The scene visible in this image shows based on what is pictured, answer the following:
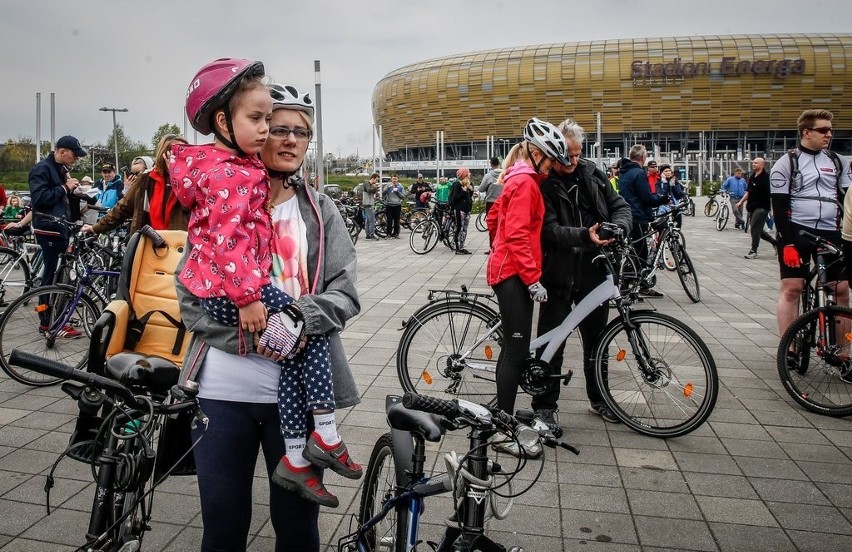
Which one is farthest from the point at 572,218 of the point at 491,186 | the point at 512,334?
the point at 491,186

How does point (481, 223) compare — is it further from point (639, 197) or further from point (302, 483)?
point (302, 483)

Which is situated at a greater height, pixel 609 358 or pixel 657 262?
pixel 657 262

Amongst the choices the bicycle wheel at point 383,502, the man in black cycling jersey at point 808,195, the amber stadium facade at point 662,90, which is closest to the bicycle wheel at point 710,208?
the man in black cycling jersey at point 808,195

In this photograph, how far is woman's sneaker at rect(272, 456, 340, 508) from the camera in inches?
86.0

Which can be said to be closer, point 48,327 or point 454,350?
point 454,350

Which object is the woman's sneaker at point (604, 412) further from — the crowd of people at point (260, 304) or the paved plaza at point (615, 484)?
the crowd of people at point (260, 304)

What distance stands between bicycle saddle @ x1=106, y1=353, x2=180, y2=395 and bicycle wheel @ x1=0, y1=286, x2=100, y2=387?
13.4ft

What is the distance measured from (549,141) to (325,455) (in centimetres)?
267

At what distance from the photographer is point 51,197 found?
7.67 meters

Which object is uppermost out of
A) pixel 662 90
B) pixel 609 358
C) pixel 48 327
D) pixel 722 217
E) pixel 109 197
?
pixel 662 90

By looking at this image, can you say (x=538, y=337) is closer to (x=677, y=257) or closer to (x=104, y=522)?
(x=104, y=522)

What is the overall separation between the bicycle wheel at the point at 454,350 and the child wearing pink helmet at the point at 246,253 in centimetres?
291

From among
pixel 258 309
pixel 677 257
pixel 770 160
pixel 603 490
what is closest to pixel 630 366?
pixel 603 490

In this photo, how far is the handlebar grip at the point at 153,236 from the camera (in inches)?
133
